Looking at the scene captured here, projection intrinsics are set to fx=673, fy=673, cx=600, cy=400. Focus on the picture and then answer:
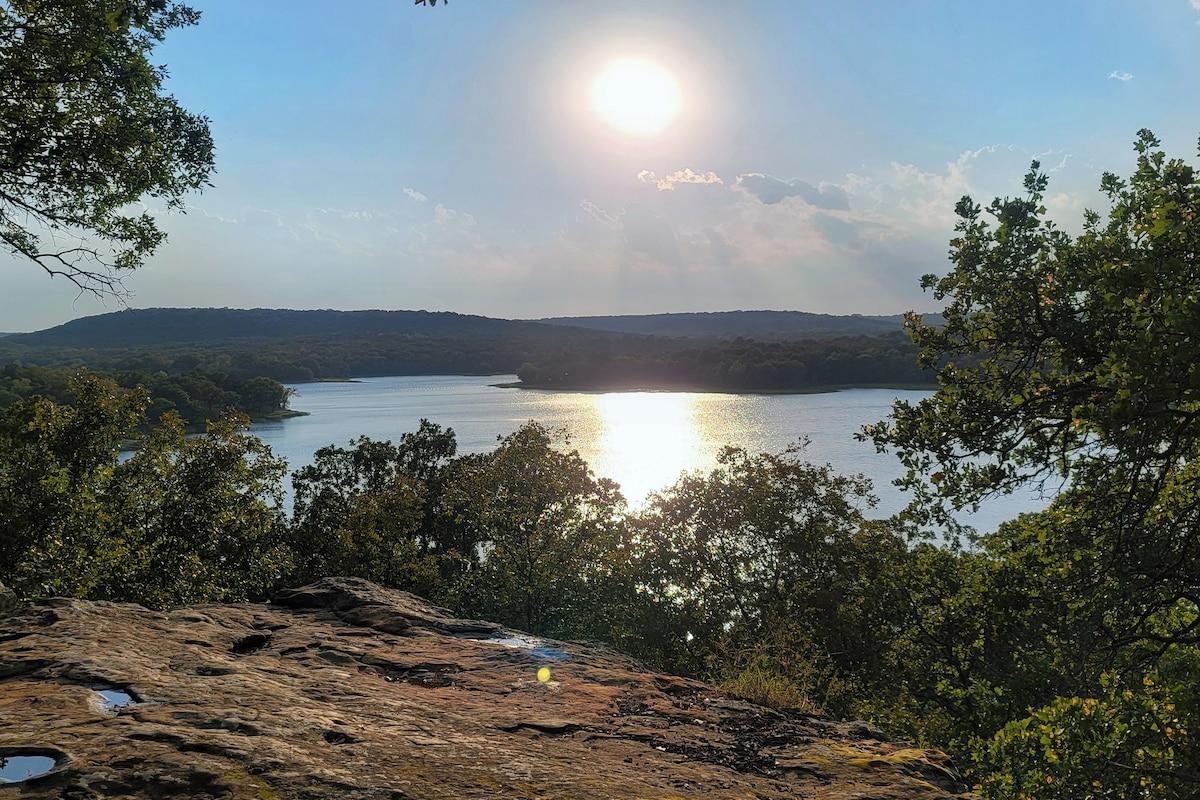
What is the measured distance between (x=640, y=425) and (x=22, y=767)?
62.7 meters

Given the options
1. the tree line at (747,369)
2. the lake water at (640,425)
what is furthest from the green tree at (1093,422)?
the tree line at (747,369)

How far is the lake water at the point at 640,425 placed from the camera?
43.7m

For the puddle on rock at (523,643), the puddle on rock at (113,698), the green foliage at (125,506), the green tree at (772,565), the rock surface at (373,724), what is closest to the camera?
the rock surface at (373,724)

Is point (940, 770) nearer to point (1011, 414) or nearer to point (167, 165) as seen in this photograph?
point (1011, 414)

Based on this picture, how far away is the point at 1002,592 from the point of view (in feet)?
47.6

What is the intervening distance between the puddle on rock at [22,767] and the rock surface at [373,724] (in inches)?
2.5

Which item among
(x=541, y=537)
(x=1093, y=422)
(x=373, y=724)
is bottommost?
(x=541, y=537)

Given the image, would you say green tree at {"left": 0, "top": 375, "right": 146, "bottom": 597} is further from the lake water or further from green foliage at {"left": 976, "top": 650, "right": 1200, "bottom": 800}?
the lake water

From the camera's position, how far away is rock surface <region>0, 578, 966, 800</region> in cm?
377

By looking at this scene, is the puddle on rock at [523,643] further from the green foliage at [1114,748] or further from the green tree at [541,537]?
the green tree at [541,537]

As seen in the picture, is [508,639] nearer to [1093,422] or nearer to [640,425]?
[1093,422]

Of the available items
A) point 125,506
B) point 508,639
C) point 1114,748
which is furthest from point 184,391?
point 1114,748

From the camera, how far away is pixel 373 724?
188 inches

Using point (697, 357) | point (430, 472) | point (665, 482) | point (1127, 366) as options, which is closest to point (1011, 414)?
point (1127, 366)
